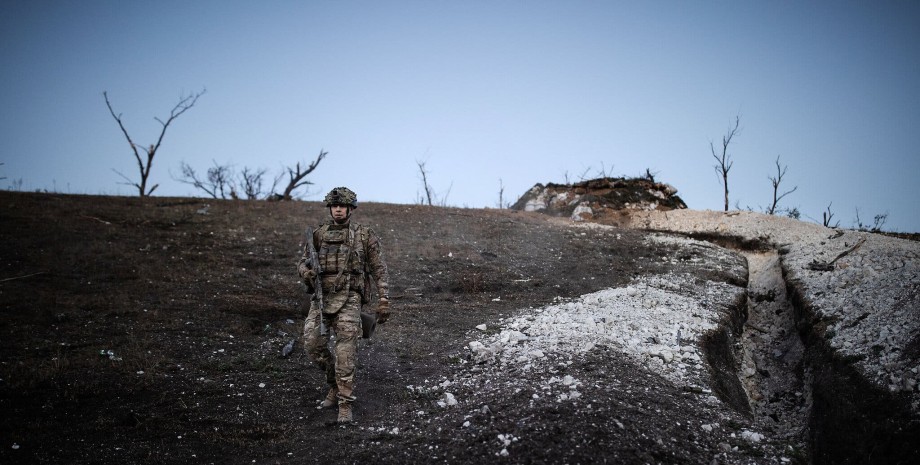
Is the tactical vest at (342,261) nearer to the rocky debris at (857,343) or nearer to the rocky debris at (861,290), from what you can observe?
the rocky debris at (857,343)

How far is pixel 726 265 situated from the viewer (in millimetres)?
11141

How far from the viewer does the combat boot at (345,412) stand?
14.3ft

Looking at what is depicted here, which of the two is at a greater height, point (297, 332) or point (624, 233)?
point (624, 233)

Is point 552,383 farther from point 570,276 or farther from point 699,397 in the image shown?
point 570,276

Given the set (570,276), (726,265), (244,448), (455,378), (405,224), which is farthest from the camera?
(405,224)

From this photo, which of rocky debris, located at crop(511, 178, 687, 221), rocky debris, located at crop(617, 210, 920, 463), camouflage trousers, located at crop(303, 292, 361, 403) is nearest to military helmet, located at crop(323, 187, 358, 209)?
camouflage trousers, located at crop(303, 292, 361, 403)

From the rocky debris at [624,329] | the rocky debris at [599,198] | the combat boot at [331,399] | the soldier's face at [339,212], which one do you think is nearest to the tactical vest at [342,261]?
the soldier's face at [339,212]

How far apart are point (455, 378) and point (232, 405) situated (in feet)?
7.63

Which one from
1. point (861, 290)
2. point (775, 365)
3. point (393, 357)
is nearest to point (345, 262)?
point (393, 357)

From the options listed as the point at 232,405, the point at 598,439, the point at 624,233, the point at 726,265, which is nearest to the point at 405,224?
the point at 624,233


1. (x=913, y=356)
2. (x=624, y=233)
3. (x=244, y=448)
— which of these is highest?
(x=624, y=233)

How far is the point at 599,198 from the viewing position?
19.5m

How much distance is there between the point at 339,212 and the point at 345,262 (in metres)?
0.52

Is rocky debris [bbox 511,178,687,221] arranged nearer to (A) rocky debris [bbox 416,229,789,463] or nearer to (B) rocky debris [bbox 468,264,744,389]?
(A) rocky debris [bbox 416,229,789,463]
